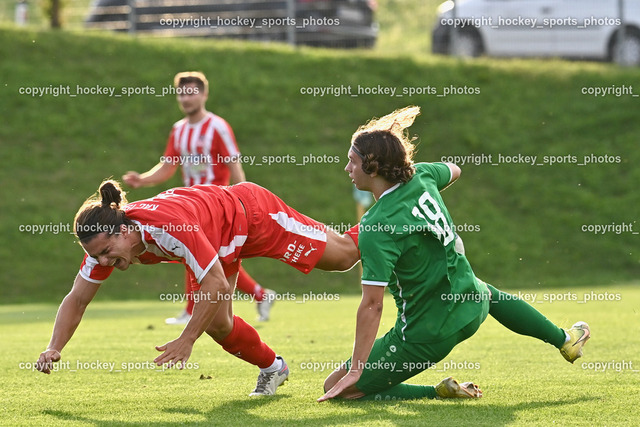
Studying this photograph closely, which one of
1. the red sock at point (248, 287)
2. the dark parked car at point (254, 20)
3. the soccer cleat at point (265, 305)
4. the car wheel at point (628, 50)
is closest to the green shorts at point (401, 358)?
the red sock at point (248, 287)

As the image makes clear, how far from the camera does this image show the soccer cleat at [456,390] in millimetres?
4918

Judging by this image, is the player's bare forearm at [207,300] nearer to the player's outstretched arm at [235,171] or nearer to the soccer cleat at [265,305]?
the player's outstretched arm at [235,171]

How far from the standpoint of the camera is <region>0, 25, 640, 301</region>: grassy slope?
15500mm

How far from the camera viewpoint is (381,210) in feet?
15.1

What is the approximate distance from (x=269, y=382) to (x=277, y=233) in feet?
2.90

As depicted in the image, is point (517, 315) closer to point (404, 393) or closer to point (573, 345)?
point (573, 345)

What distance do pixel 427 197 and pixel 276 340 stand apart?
134 inches

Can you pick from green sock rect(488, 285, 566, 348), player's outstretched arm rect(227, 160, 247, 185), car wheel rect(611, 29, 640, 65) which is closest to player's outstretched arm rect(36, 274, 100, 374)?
green sock rect(488, 285, 566, 348)

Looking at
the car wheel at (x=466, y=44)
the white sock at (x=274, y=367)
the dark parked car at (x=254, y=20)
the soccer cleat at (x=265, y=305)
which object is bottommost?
the soccer cleat at (x=265, y=305)

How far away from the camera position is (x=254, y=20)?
21.3 m

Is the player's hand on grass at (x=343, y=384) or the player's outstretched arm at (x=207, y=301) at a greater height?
the player's outstretched arm at (x=207, y=301)

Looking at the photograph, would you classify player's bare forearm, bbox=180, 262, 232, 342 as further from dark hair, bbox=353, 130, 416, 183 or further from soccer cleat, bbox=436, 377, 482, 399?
soccer cleat, bbox=436, 377, 482, 399

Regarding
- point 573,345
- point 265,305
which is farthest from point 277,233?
point 265,305

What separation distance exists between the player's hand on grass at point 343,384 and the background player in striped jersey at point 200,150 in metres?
Result: 4.43
